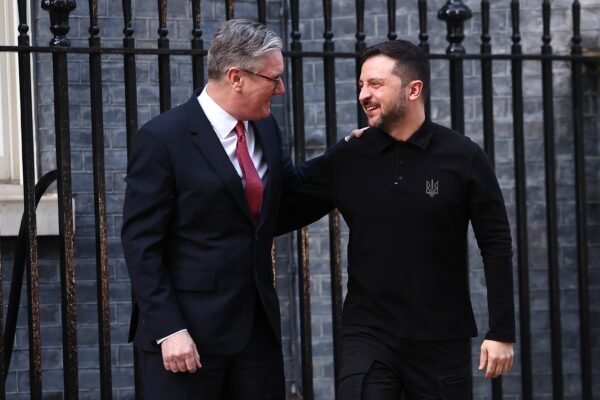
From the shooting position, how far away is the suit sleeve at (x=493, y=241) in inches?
164

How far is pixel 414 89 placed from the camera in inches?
165

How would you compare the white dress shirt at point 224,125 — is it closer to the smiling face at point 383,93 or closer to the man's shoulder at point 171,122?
the man's shoulder at point 171,122

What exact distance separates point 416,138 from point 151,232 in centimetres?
93

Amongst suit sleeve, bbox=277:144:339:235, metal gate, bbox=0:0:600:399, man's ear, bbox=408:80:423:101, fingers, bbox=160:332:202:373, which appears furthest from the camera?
metal gate, bbox=0:0:600:399

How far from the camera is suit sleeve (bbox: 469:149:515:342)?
13.6ft

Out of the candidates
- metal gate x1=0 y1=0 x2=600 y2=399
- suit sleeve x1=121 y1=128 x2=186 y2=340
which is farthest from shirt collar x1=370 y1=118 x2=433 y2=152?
metal gate x1=0 y1=0 x2=600 y2=399

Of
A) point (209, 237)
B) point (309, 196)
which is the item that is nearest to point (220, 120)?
point (209, 237)

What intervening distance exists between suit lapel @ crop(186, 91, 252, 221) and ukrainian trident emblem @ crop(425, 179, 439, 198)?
0.59m

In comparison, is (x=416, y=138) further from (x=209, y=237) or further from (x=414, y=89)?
(x=209, y=237)

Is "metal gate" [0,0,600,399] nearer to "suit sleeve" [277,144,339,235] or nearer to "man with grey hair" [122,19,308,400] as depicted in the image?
"suit sleeve" [277,144,339,235]

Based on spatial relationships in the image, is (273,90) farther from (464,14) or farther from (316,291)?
(316,291)

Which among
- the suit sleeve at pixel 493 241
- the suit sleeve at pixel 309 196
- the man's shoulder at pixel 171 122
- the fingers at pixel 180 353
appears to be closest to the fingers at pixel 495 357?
the suit sleeve at pixel 493 241

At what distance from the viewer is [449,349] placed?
4168 millimetres

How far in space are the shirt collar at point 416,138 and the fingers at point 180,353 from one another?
920 millimetres
